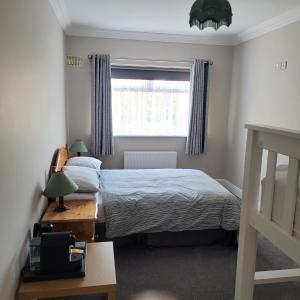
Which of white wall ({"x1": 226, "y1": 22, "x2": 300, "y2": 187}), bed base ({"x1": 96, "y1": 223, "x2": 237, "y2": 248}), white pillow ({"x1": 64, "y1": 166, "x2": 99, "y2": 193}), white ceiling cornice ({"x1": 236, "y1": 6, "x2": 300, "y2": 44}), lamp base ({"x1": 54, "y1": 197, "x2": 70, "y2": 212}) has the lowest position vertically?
bed base ({"x1": 96, "y1": 223, "x2": 237, "y2": 248})

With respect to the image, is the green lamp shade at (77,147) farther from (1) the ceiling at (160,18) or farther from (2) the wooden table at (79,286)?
(2) the wooden table at (79,286)

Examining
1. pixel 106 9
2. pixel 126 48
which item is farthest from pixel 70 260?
pixel 126 48

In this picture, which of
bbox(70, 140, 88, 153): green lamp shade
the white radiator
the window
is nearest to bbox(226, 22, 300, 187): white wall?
the window

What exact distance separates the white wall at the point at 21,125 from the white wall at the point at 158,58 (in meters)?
1.62

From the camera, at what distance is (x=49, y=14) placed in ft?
9.24

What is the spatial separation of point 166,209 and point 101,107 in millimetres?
2144

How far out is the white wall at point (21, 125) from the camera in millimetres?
1429

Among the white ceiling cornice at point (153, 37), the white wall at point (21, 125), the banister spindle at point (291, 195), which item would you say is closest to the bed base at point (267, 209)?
the banister spindle at point (291, 195)

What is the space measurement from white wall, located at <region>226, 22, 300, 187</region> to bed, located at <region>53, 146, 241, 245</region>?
4.12 feet

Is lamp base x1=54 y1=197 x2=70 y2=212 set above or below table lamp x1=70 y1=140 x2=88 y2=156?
below

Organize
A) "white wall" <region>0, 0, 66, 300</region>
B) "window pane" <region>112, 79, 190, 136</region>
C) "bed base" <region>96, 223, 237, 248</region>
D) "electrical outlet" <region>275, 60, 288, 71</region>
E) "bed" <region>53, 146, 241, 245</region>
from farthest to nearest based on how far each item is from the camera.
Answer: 1. "window pane" <region>112, 79, 190, 136</region>
2. "electrical outlet" <region>275, 60, 288, 71</region>
3. "bed base" <region>96, 223, 237, 248</region>
4. "bed" <region>53, 146, 241, 245</region>
5. "white wall" <region>0, 0, 66, 300</region>

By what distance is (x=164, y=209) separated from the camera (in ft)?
9.30

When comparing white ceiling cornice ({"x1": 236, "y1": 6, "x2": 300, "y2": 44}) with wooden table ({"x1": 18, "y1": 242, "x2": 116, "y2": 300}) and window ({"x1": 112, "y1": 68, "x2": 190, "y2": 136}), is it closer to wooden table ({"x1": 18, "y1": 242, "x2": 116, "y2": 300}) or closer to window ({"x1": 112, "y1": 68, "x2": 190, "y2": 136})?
window ({"x1": 112, "y1": 68, "x2": 190, "y2": 136})

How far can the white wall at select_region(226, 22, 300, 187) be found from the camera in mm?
3240
